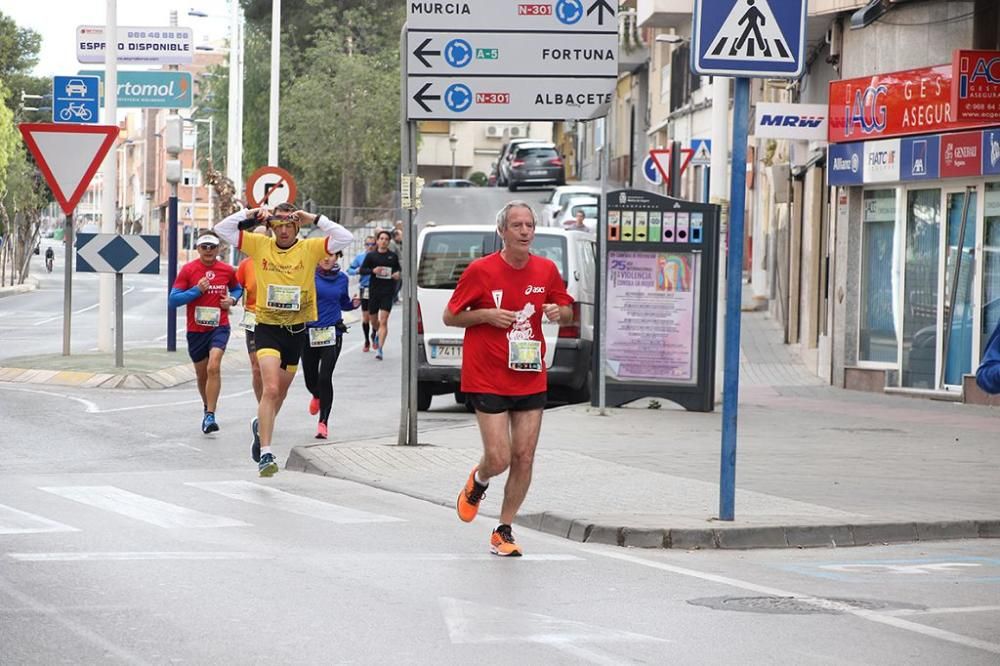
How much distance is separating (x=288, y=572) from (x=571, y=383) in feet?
36.9

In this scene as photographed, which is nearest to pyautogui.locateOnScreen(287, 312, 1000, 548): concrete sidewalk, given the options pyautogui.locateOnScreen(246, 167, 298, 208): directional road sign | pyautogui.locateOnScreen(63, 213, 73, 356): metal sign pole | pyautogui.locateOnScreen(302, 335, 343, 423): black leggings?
pyautogui.locateOnScreen(302, 335, 343, 423): black leggings

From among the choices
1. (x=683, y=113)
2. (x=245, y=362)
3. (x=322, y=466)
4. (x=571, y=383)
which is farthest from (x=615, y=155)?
(x=322, y=466)

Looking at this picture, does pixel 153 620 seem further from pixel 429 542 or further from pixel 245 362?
pixel 245 362

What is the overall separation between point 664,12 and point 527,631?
2539cm

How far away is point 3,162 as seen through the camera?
209 ft

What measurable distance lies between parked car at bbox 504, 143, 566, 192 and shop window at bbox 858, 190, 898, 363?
42895mm

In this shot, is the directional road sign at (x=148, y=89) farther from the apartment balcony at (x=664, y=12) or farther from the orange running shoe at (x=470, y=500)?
the orange running shoe at (x=470, y=500)

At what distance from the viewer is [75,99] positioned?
87.5 ft

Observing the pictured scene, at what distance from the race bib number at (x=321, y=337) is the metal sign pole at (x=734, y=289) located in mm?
5503

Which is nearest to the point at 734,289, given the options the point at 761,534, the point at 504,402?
the point at 761,534

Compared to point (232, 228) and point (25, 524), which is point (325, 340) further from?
point (25, 524)

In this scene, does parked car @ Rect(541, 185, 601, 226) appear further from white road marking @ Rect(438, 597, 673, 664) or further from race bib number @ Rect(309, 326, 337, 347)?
white road marking @ Rect(438, 597, 673, 664)

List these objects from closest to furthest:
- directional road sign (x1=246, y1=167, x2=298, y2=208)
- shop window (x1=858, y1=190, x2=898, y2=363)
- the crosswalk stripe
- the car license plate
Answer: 1. the crosswalk stripe
2. the car license plate
3. shop window (x1=858, y1=190, x2=898, y2=363)
4. directional road sign (x1=246, y1=167, x2=298, y2=208)

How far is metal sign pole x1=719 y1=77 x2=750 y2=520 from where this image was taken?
10758mm
